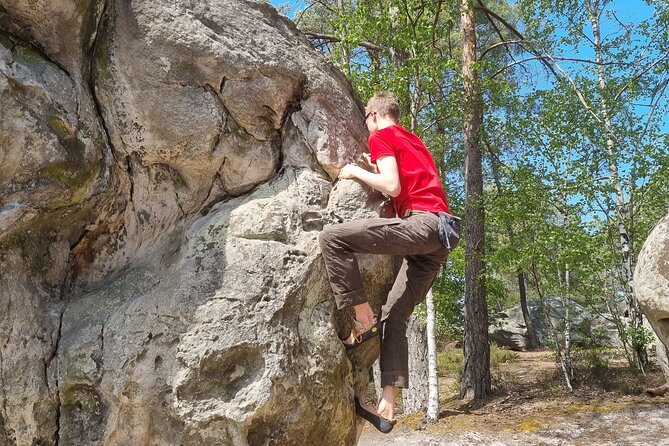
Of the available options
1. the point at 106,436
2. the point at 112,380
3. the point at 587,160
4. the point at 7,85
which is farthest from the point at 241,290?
the point at 587,160

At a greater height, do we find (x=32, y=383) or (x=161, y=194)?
(x=161, y=194)

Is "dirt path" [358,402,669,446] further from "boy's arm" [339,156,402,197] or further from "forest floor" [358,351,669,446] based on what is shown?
"boy's arm" [339,156,402,197]

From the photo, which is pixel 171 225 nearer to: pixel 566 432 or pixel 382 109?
pixel 382 109

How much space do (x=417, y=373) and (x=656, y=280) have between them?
15.7 ft

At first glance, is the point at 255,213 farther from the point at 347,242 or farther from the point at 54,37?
the point at 54,37

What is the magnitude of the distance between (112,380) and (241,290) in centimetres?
90

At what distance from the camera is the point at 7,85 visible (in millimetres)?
3305

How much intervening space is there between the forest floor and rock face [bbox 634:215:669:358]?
1395mm

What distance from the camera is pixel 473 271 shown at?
11062 millimetres

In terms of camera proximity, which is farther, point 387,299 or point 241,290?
point 387,299

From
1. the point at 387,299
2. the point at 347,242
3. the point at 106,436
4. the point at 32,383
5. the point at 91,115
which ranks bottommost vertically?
→ the point at 106,436

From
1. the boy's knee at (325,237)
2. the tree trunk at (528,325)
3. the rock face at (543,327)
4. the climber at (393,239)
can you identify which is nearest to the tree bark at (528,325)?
the tree trunk at (528,325)

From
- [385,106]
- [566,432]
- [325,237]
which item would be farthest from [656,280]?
[325,237]

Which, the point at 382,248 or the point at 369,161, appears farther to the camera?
the point at 369,161
